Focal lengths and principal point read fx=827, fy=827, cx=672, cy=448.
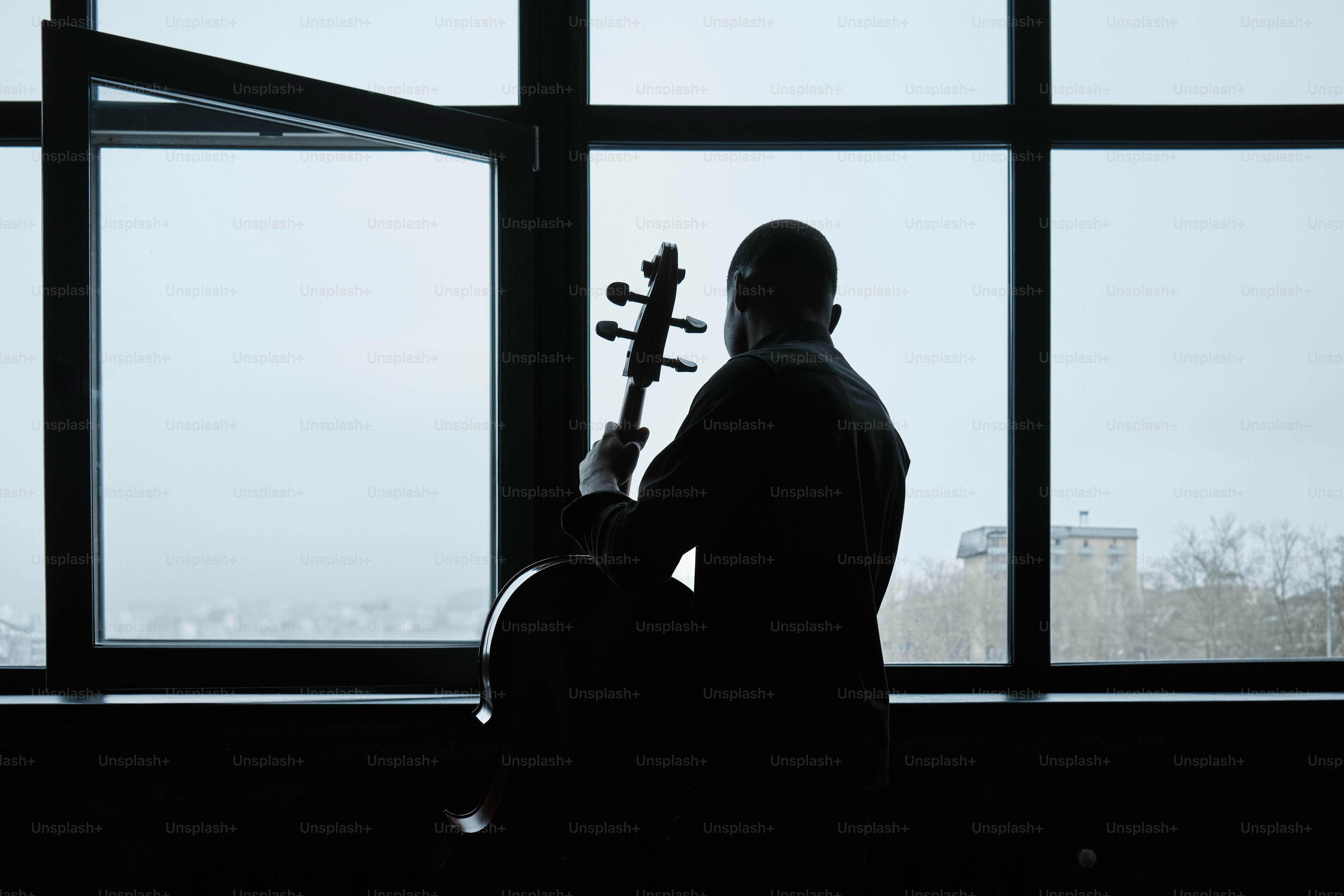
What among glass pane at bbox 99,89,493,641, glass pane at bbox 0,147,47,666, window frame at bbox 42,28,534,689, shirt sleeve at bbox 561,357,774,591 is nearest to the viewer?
shirt sleeve at bbox 561,357,774,591

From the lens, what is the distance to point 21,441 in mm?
1831

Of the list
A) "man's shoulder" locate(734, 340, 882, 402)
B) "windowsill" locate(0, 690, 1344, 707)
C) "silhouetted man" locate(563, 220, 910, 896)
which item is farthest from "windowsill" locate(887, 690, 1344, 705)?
"man's shoulder" locate(734, 340, 882, 402)

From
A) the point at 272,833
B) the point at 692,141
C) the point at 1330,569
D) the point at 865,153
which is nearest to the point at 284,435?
the point at 272,833

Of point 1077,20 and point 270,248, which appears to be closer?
point 270,248

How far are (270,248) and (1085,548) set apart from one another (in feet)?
6.35

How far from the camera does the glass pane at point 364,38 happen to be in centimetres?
186

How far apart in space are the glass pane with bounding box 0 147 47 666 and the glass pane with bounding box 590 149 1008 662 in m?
1.24

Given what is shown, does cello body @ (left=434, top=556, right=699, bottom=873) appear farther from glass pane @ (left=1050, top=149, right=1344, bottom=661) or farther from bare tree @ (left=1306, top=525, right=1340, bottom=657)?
bare tree @ (left=1306, top=525, right=1340, bottom=657)

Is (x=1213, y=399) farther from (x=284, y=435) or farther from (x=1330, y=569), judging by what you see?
(x=284, y=435)

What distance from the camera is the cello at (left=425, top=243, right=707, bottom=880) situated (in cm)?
117

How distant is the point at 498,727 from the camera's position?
118 centimetres

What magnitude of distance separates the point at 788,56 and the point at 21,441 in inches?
76.5

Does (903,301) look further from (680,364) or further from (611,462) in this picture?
(611,462)

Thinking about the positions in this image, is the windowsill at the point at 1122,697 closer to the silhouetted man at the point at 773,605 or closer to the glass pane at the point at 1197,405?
the glass pane at the point at 1197,405
